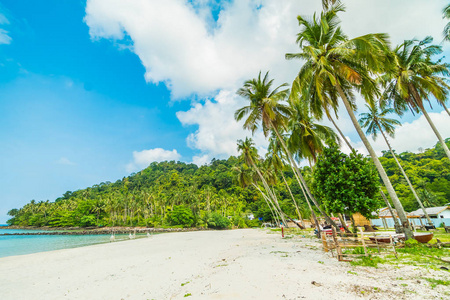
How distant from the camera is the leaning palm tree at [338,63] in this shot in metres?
8.91

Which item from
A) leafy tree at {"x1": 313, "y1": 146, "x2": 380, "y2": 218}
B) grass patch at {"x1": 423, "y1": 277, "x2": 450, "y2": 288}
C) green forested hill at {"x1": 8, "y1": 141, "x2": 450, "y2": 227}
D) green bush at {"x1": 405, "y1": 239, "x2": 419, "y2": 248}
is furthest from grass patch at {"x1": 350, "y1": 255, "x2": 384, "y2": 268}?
green forested hill at {"x1": 8, "y1": 141, "x2": 450, "y2": 227}

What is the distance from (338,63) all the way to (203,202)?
2256 inches

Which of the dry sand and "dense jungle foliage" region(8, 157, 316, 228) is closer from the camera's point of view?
the dry sand

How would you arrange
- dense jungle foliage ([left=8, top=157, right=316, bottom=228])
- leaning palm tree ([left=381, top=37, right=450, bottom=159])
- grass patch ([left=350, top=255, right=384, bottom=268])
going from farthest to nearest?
dense jungle foliage ([left=8, top=157, right=316, bottom=228]), leaning palm tree ([left=381, top=37, right=450, bottom=159]), grass patch ([left=350, top=255, right=384, bottom=268])

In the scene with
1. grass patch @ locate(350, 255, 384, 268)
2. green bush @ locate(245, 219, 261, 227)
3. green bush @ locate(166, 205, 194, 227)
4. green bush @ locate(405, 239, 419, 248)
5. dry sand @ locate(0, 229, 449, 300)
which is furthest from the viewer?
green bush @ locate(166, 205, 194, 227)

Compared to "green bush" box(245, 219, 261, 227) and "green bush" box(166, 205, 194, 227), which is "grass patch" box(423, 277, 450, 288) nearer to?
"green bush" box(245, 219, 261, 227)

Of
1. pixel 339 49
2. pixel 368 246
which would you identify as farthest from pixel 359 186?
pixel 339 49

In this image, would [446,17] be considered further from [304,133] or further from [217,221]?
[217,221]

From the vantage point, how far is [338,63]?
10281 millimetres

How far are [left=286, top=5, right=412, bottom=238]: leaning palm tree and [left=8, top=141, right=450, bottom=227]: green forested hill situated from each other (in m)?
23.3

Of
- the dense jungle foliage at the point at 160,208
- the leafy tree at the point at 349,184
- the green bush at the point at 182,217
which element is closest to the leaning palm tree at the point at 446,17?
the leafy tree at the point at 349,184

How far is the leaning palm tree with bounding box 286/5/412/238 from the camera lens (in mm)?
8914

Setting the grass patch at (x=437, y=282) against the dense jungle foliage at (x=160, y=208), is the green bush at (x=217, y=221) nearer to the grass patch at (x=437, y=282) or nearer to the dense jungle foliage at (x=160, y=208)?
the dense jungle foliage at (x=160, y=208)

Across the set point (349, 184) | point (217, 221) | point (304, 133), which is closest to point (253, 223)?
point (217, 221)
